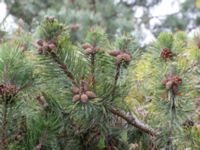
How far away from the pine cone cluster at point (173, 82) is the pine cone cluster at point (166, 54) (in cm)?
18

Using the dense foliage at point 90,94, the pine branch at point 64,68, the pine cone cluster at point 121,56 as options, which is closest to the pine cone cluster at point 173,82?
the dense foliage at point 90,94

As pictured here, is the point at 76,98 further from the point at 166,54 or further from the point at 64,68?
the point at 166,54

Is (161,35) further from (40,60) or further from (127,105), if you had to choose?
(40,60)

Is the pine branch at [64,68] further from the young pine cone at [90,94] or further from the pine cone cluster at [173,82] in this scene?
the pine cone cluster at [173,82]

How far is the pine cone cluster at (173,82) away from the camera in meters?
1.02

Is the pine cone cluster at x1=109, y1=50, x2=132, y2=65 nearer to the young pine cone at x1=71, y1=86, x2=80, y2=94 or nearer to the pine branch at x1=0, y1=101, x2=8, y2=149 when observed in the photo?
the young pine cone at x1=71, y1=86, x2=80, y2=94

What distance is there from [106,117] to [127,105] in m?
0.07

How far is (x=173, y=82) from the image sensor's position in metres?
1.02

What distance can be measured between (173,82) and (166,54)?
214 millimetres

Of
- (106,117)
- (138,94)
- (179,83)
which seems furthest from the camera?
(138,94)

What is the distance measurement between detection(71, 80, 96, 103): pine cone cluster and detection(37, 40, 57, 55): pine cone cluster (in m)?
0.10

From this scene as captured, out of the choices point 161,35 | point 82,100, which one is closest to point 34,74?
point 82,100

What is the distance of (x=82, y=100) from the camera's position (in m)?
1.06

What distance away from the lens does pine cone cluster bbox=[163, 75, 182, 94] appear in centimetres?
102
